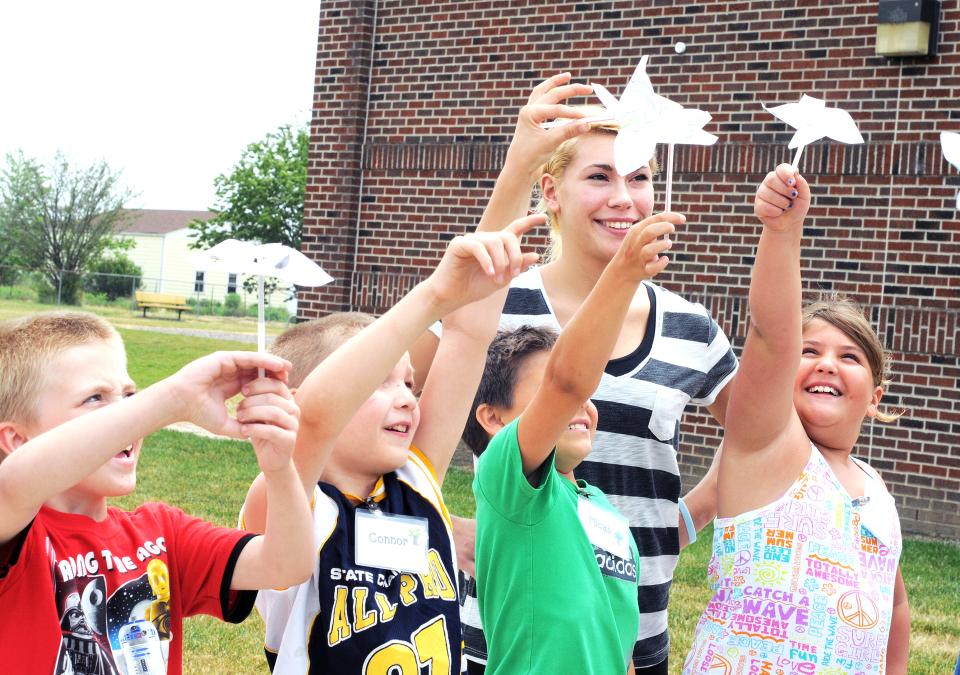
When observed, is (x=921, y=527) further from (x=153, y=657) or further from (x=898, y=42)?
(x=153, y=657)

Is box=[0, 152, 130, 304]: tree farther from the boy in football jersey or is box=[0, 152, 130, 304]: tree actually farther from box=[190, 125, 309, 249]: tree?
the boy in football jersey

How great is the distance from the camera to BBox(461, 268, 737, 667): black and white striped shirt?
8.51 feet

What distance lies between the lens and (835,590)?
2.31 meters

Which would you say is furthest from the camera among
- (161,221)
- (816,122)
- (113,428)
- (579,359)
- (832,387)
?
(161,221)

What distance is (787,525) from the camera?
2.36 m

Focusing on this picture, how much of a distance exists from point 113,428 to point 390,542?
67cm

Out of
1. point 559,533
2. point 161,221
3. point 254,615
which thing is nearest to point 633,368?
point 559,533

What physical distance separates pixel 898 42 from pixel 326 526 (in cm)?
702

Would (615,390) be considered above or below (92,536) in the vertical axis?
above

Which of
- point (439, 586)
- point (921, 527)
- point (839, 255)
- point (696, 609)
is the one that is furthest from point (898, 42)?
point (439, 586)

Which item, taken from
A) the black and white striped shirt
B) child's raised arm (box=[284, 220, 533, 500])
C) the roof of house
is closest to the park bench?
the black and white striped shirt

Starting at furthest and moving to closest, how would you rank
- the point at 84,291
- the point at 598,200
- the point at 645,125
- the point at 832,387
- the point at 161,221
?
1. the point at 161,221
2. the point at 84,291
3. the point at 598,200
4. the point at 832,387
5. the point at 645,125

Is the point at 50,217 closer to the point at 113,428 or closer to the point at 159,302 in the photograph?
the point at 159,302

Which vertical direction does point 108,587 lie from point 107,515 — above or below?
below
